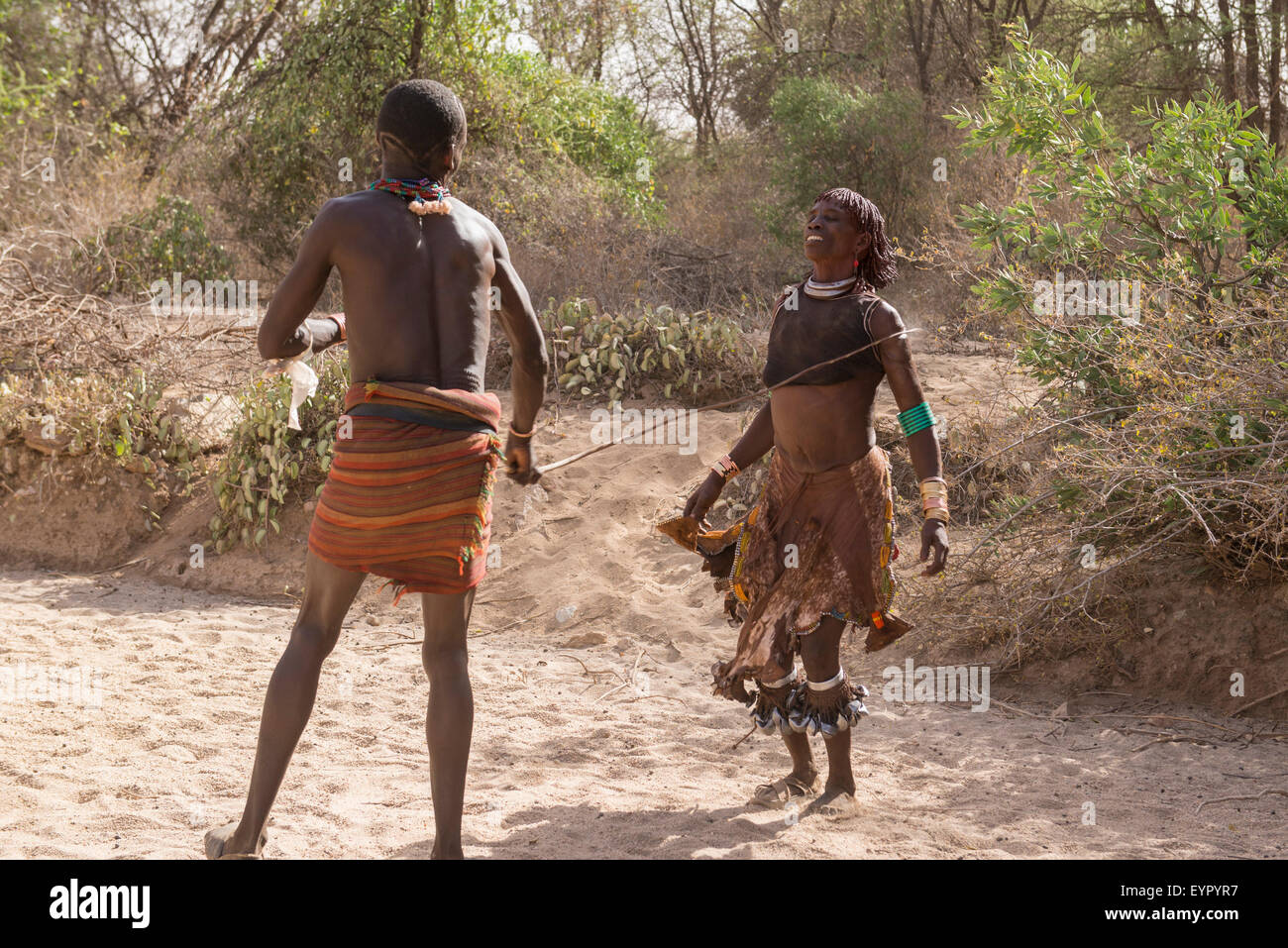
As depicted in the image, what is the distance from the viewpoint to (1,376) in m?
7.12

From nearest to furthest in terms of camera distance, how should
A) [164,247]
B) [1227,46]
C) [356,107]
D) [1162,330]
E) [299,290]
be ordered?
[299,290]
[1162,330]
[164,247]
[356,107]
[1227,46]

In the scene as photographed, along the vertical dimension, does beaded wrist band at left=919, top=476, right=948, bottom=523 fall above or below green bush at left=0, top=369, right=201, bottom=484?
below

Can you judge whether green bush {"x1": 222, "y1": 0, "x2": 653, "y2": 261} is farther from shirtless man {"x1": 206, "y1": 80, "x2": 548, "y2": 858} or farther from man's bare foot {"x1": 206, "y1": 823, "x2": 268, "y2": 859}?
man's bare foot {"x1": 206, "y1": 823, "x2": 268, "y2": 859}

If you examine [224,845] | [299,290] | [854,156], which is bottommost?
[224,845]

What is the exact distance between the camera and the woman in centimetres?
318

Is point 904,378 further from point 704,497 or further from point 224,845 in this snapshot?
point 224,845

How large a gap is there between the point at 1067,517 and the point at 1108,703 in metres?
0.78

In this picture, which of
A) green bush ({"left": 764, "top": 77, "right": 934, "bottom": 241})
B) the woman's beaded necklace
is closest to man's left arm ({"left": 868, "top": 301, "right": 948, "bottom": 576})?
the woman's beaded necklace

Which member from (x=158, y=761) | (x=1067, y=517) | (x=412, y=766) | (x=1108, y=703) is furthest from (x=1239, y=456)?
(x=158, y=761)

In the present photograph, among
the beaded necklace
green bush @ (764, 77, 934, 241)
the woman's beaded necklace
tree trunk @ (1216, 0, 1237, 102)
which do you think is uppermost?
tree trunk @ (1216, 0, 1237, 102)

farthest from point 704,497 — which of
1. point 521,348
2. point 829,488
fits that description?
point 521,348

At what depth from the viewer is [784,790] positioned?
11.2ft

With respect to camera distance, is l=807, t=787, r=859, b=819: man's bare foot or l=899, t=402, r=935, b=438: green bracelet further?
l=807, t=787, r=859, b=819: man's bare foot

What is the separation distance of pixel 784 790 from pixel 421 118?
83.9 inches
